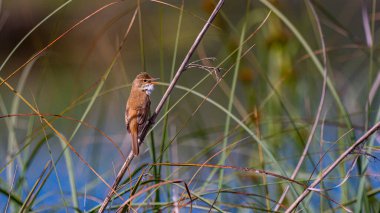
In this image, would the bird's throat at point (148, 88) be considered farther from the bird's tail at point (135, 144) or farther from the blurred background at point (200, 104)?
the bird's tail at point (135, 144)

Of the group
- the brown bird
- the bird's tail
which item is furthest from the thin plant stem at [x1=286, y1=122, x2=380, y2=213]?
the brown bird

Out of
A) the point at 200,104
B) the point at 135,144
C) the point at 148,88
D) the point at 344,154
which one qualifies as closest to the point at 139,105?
the point at 148,88

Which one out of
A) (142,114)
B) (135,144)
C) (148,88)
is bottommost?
(135,144)

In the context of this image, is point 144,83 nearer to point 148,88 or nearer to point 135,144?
point 148,88

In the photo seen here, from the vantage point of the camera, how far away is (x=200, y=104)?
6.42 feet

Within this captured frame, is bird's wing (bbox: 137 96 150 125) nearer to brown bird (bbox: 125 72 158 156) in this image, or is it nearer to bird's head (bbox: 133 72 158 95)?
brown bird (bbox: 125 72 158 156)

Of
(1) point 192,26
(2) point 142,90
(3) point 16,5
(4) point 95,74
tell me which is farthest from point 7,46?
(2) point 142,90

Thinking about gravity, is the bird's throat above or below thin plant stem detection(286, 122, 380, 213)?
above

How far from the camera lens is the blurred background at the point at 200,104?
2.16 meters

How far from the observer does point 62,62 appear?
10.3 meters

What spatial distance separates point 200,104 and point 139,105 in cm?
114

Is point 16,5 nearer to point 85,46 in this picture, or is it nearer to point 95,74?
point 85,46

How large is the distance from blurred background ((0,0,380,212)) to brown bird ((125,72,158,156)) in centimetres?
8

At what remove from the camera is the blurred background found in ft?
7.07
